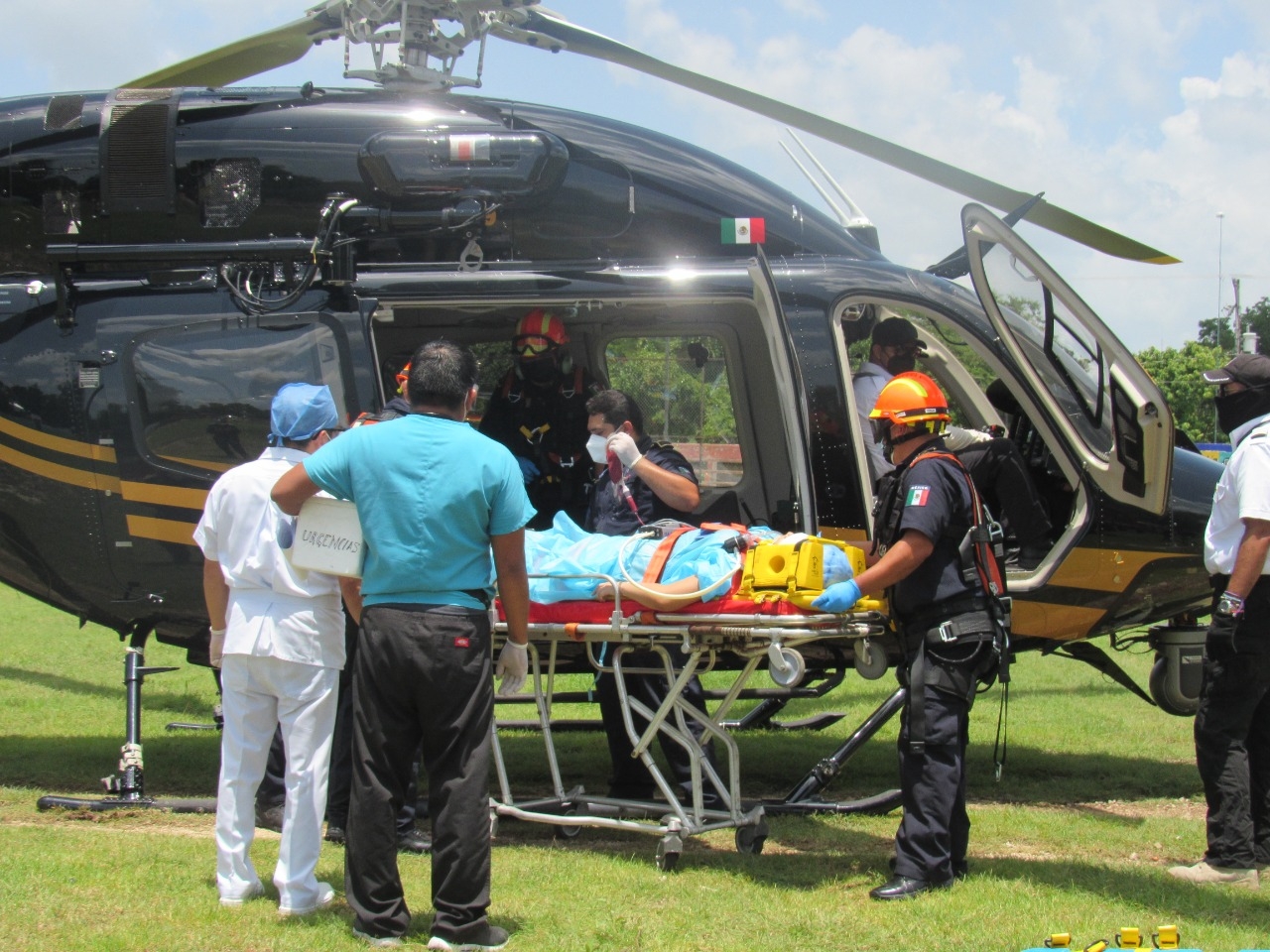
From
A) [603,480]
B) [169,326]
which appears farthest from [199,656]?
[603,480]

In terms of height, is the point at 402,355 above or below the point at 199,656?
above

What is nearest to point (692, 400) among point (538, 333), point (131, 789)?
point (538, 333)

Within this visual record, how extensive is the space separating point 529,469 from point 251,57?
117 inches

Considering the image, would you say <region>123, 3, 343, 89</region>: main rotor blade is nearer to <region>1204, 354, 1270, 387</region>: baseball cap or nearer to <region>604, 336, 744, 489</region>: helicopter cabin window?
<region>604, 336, 744, 489</region>: helicopter cabin window

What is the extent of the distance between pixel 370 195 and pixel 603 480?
6.28ft

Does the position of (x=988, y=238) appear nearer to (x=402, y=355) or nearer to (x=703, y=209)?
(x=703, y=209)

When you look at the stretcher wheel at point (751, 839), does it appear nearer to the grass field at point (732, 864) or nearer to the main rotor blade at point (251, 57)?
the grass field at point (732, 864)

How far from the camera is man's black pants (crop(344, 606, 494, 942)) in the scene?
3828 millimetres

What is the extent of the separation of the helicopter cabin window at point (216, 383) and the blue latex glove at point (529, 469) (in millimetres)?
1127

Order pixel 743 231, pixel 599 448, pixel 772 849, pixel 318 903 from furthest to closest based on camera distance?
pixel 743 231, pixel 599 448, pixel 772 849, pixel 318 903

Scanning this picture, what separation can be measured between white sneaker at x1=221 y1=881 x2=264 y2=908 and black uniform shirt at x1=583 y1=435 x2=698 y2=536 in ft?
6.87

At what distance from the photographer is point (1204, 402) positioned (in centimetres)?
3638

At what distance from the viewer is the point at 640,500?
5.72 metres

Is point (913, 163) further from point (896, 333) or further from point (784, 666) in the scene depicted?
point (784, 666)
